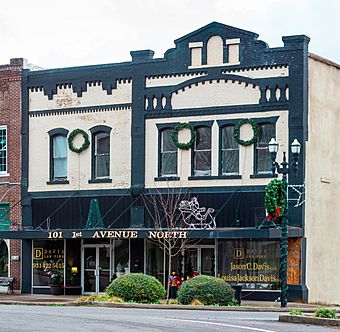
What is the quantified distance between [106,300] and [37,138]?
10182 mm

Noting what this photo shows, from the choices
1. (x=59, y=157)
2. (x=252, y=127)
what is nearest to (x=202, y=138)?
(x=252, y=127)

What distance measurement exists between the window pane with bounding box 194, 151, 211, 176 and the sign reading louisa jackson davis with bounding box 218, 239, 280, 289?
2.61 metres

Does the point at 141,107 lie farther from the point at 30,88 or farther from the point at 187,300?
the point at 187,300

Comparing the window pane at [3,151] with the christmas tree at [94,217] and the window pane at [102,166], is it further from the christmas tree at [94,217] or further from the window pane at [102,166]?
the christmas tree at [94,217]

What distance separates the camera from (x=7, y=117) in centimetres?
3903

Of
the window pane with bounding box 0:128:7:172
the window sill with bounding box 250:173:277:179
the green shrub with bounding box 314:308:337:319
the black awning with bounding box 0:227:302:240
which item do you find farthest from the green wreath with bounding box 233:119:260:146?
the green shrub with bounding box 314:308:337:319

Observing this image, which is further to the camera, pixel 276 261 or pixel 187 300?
pixel 276 261

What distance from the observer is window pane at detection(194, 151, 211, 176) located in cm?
3525

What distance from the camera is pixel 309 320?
21.4 metres

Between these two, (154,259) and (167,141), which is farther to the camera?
(154,259)

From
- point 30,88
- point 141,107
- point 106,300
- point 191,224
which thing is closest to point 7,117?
point 30,88

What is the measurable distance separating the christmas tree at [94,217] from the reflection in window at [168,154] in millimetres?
2924

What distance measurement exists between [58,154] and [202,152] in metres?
6.19

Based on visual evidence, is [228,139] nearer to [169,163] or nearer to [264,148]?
[264,148]
